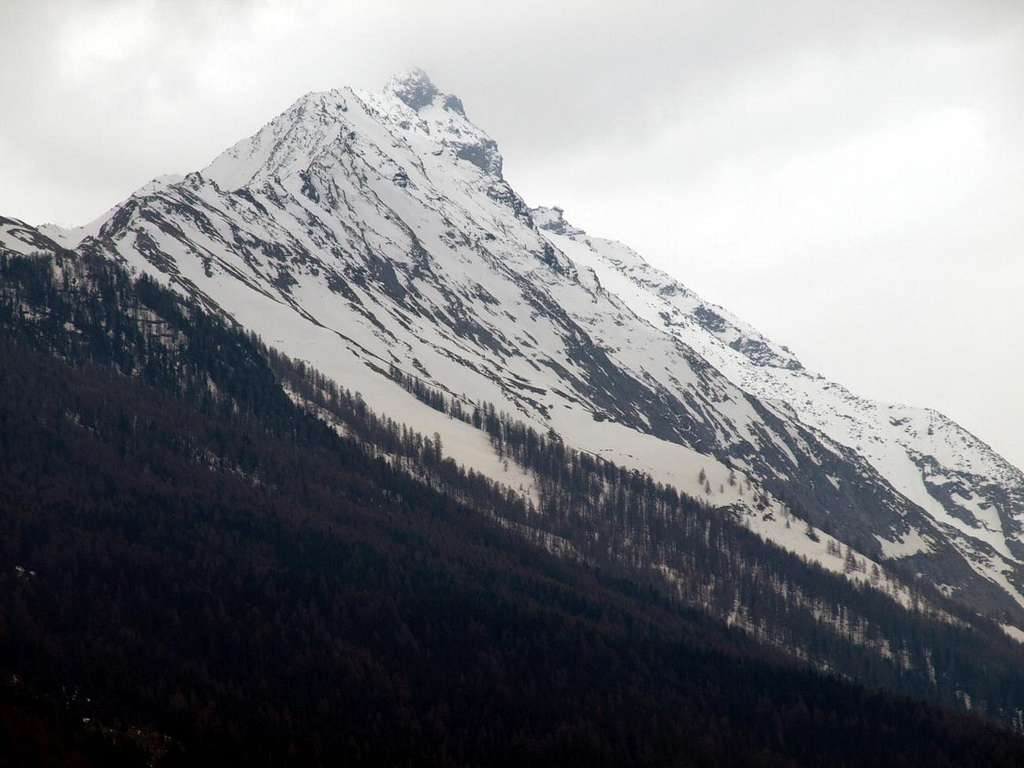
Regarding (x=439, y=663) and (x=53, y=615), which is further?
(x=439, y=663)

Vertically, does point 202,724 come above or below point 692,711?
below

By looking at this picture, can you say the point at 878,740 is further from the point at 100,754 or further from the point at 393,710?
the point at 100,754

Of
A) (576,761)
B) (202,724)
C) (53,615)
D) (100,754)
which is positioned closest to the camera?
(100,754)

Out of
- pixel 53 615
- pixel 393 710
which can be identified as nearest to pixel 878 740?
pixel 393 710

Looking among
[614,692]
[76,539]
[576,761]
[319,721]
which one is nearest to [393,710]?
[319,721]

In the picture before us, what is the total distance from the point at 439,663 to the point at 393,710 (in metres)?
18.0

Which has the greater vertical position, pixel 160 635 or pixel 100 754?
pixel 160 635

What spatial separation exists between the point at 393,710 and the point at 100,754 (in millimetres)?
42202

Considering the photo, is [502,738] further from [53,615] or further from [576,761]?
[53,615]

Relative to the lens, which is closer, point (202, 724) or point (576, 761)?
point (202, 724)

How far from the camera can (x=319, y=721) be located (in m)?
156

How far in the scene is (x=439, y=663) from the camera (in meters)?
179

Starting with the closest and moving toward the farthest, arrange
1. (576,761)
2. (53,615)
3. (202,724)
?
(202,724), (576,761), (53,615)

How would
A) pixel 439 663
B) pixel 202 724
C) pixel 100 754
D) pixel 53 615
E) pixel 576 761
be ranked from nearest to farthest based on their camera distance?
pixel 100 754
pixel 202 724
pixel 576 761
pixel 53 615
pixel 439 663
